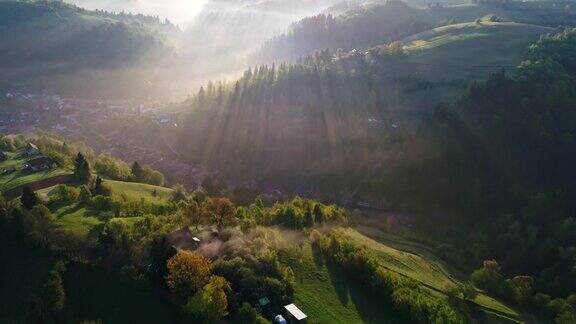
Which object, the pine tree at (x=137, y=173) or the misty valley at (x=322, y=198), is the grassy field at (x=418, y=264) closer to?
the misty valley at (x=322, y=198)

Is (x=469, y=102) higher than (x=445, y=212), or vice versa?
(x=469, y=102)

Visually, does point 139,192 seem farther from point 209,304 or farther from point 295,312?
point 295,312

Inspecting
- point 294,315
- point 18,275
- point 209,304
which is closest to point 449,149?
point 294,315

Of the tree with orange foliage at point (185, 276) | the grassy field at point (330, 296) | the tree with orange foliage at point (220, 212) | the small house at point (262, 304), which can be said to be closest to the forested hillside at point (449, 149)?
the grassy field at point (330, 296)

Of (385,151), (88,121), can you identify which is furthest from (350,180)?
(88,121)

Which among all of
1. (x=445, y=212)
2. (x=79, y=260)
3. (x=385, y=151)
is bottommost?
(x=445, y=212)

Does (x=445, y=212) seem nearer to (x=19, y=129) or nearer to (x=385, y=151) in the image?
(x=385, y=151)
